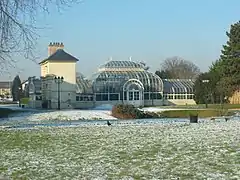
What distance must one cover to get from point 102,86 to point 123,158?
54.7 m

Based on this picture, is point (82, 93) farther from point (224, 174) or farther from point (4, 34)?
point (224, 174)

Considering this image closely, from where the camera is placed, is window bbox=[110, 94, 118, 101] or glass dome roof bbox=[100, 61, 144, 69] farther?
glass dome roof bbox=[100, 61, 144, 69]

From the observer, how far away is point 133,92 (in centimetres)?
6669

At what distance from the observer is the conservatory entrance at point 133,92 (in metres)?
66.5

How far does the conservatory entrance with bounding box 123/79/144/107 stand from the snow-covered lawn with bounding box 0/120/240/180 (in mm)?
49868

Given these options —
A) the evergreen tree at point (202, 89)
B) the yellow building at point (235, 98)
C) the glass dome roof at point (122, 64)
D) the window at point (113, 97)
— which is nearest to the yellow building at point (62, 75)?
the window at point (113, 97)

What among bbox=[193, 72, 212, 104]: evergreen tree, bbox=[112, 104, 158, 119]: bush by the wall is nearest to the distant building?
bbox=[193, 72, 212, 104]: evergreen tree

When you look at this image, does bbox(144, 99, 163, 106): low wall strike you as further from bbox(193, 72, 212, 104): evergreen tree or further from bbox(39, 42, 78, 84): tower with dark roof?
bbox(39, 42, 78, 84): tower with dark roof

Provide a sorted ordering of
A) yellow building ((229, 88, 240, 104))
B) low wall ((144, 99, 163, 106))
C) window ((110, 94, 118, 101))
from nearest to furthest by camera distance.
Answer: yellow building ((229, 88, 240, 104)) → window ((110, 94, 118, 101)) → low wall ((144, 99, 163, 106))

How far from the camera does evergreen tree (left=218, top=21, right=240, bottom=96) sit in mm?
60062

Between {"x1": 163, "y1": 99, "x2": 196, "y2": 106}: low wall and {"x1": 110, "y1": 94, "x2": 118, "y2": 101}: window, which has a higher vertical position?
{"x1": 110, "y1": 94, "x2": 118, "y2": 101}: window

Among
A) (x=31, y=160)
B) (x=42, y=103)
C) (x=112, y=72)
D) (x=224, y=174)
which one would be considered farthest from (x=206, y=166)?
(x=112, y=72)

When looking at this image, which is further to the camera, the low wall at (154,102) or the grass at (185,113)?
the low wall at (154,102)

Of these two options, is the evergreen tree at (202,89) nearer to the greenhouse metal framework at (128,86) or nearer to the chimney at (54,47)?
Answer: the greenhouse metal framework at (128,86)
